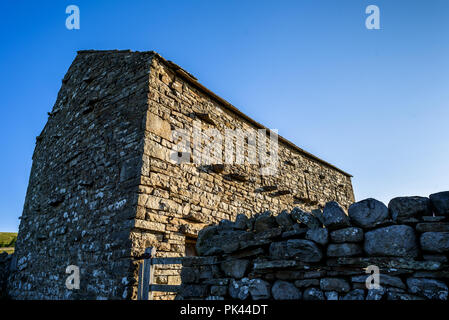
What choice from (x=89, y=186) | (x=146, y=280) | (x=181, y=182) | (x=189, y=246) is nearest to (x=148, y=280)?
(x=146, y=280)

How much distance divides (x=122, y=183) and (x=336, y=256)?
4.00 metres

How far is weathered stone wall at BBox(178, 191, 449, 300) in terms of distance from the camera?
2139 millimetres

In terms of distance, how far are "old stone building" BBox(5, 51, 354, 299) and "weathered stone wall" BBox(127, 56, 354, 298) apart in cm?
2

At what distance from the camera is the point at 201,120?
6.73 metres

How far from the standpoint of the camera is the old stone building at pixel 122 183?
495 cm

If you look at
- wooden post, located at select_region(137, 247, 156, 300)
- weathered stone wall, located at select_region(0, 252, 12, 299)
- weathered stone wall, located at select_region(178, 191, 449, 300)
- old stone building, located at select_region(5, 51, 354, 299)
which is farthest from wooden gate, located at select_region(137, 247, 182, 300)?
weathered stone wall, located at select_region(0, 252, 12, 299)

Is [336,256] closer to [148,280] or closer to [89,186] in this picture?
[148,280]

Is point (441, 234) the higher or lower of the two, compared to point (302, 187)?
lower

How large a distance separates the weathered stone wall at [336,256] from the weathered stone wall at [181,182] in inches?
74.2

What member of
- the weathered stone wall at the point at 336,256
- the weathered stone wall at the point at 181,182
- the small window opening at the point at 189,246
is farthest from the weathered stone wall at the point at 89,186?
the weathered stone wall at the point at 336,256
